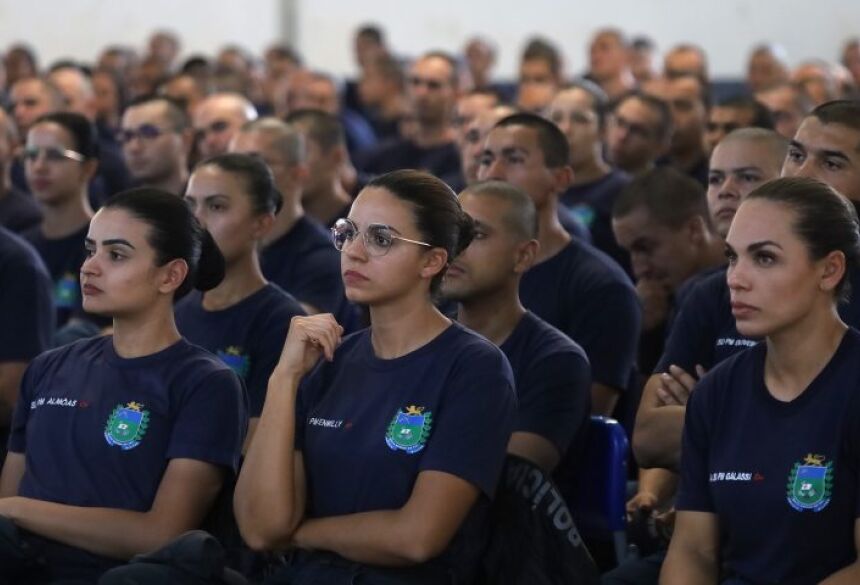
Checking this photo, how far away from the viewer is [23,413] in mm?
3391

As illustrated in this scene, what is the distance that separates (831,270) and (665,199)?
1.88m

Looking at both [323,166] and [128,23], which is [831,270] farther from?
[128,23]

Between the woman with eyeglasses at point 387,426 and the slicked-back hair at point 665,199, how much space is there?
163 cm

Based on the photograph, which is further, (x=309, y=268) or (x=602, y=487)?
(x=309, y=268)

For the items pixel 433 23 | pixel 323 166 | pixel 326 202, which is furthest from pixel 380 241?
pixel 433 23

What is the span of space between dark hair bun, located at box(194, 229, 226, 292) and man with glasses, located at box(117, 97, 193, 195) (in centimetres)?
298

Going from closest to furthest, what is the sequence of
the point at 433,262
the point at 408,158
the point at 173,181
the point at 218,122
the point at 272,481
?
the point at 272,481
the point at 433,262
the point at 173,181
the point at 218,122
the point at 408,158

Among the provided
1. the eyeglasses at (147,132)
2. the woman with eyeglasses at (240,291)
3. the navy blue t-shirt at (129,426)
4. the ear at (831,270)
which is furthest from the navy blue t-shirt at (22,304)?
the ear at (831,270)

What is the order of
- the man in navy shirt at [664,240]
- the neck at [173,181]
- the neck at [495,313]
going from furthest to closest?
the neck at [173,181], the man in navy shirt at [664,240], the neck at [495,313]

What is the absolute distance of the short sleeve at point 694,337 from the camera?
3467 millimetres

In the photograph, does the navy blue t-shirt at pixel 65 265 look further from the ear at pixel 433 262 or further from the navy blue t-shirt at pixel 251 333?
the ear at pixel 433 262

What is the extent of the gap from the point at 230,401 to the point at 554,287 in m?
1.29

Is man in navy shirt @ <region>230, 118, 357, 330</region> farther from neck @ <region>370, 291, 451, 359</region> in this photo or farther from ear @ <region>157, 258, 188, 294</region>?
neck @ <region>370, 291, 451, 359</region>

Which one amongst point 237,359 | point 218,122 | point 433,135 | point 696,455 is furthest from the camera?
point 433,135
